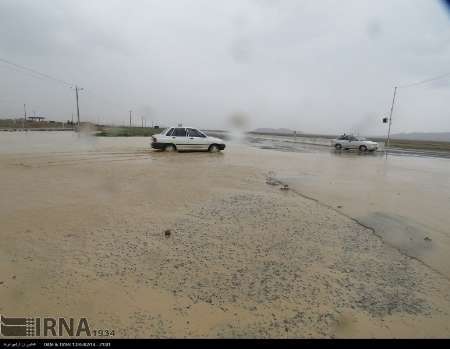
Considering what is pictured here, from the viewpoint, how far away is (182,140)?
57.7ft

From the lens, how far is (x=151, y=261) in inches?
141

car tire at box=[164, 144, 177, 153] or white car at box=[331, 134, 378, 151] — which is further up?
white car at box=[331, 134, 378, 151]


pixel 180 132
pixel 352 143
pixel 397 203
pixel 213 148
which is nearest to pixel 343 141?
pixel 352 143

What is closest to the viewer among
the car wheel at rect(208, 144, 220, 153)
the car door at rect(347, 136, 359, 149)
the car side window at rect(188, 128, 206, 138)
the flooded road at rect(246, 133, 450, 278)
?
the flooded road at rect(246, 133, 450, 278)

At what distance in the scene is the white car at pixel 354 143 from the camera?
2653 centimetres

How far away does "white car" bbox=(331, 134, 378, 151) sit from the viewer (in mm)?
26531

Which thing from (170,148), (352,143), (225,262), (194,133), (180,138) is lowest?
(225,262)

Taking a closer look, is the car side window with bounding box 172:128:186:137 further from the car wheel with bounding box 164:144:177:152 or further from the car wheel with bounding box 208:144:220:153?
the car wheel with bounding box 208:144:220:153

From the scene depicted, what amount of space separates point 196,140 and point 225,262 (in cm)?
1465

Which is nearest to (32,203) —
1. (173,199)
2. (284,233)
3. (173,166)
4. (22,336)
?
(173,199)

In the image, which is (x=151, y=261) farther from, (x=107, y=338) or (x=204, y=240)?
(x=107, y=338)

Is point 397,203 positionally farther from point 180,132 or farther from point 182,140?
point 180,132

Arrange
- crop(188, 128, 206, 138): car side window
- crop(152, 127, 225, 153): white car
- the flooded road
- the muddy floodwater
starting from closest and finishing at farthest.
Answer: the muddy floodwater → the flooded road → crop(152, 127, 225, 153): white car → crop(188, 128, 206, 138): car side window

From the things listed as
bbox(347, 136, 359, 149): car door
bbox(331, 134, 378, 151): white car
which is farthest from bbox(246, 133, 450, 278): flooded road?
bbox(347, 136, 359, 149): car door
